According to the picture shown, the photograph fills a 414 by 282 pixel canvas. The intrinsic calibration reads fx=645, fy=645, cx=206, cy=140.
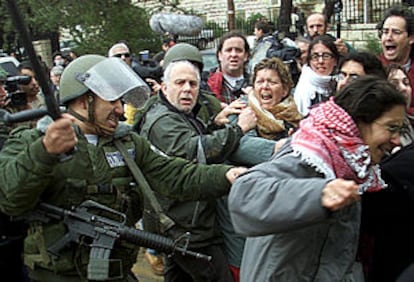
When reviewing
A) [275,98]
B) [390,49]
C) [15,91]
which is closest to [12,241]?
[15,91]

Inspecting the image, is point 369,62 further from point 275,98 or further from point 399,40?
point 399,40

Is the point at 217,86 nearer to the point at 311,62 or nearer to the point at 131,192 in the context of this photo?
the point at 311,62

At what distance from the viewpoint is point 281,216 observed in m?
2.01

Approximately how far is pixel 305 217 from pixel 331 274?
1.32ft

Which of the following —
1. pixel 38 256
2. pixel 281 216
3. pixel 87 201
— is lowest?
pixel 38 256

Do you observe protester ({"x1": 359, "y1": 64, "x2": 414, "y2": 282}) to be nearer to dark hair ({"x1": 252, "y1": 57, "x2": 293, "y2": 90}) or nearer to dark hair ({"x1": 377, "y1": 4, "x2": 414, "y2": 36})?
dark hair ({"x1": 252, "y1": 57, "x2": 293, "y2": 90})

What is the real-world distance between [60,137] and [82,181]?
44cm

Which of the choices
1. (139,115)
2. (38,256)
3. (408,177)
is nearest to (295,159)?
(408,177)

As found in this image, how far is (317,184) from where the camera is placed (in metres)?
1.97

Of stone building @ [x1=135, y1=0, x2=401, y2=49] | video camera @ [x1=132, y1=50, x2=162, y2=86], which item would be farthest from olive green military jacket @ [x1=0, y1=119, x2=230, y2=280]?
stone building @ [x1=135, y1=0, x2=401, y2=49]

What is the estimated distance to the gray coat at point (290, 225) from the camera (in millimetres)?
1996

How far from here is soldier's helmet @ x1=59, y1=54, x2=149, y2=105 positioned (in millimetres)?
3016

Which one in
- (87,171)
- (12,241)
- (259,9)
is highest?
(259,9)

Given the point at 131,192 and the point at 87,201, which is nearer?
the point at 87,201
